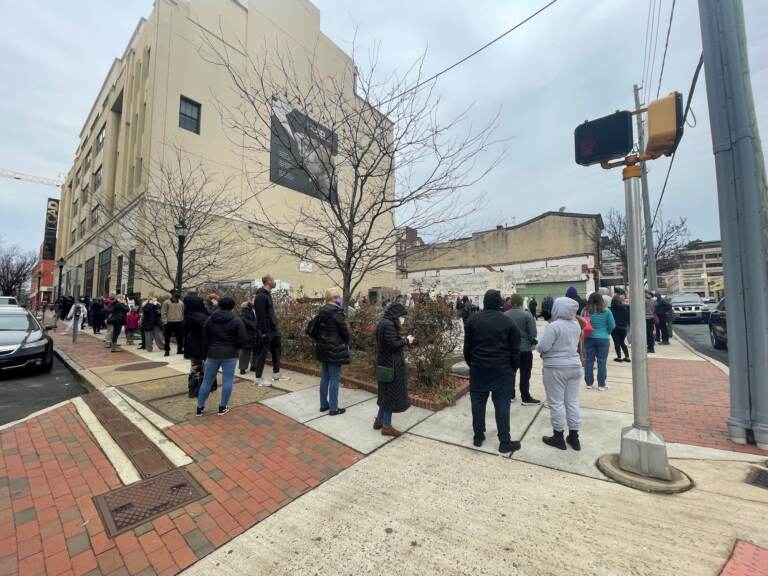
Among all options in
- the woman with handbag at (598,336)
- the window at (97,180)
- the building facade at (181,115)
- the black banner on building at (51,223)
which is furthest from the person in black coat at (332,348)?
the black banner on building at (51,223)

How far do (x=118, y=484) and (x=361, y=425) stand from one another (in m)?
2.49

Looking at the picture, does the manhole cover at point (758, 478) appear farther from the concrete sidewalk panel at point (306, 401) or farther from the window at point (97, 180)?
the window at point (97, 180)

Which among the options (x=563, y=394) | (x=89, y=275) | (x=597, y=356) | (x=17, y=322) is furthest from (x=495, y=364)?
(x=89, y=275)

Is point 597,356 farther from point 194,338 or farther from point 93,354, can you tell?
point 93,354

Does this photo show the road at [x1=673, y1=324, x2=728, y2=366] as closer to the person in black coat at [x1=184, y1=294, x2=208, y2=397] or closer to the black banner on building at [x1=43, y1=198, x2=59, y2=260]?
the person in black coat at [x1=184, y1=294, x2=208, y2=397]

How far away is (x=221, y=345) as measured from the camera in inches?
178

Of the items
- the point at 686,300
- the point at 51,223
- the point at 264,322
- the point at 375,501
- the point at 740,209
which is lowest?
the point at 375,501

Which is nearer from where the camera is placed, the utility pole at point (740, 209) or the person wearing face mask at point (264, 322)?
the utility pole at point (740, 209)

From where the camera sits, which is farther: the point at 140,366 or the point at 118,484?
the point at 140,366

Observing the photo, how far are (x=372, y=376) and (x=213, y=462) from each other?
3.27 meters

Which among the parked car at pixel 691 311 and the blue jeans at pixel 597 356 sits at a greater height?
the parked car at pixel 691 311

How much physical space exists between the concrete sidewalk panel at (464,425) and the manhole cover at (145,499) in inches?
96.5

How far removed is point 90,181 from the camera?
2961cm

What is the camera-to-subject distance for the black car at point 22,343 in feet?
22.9
